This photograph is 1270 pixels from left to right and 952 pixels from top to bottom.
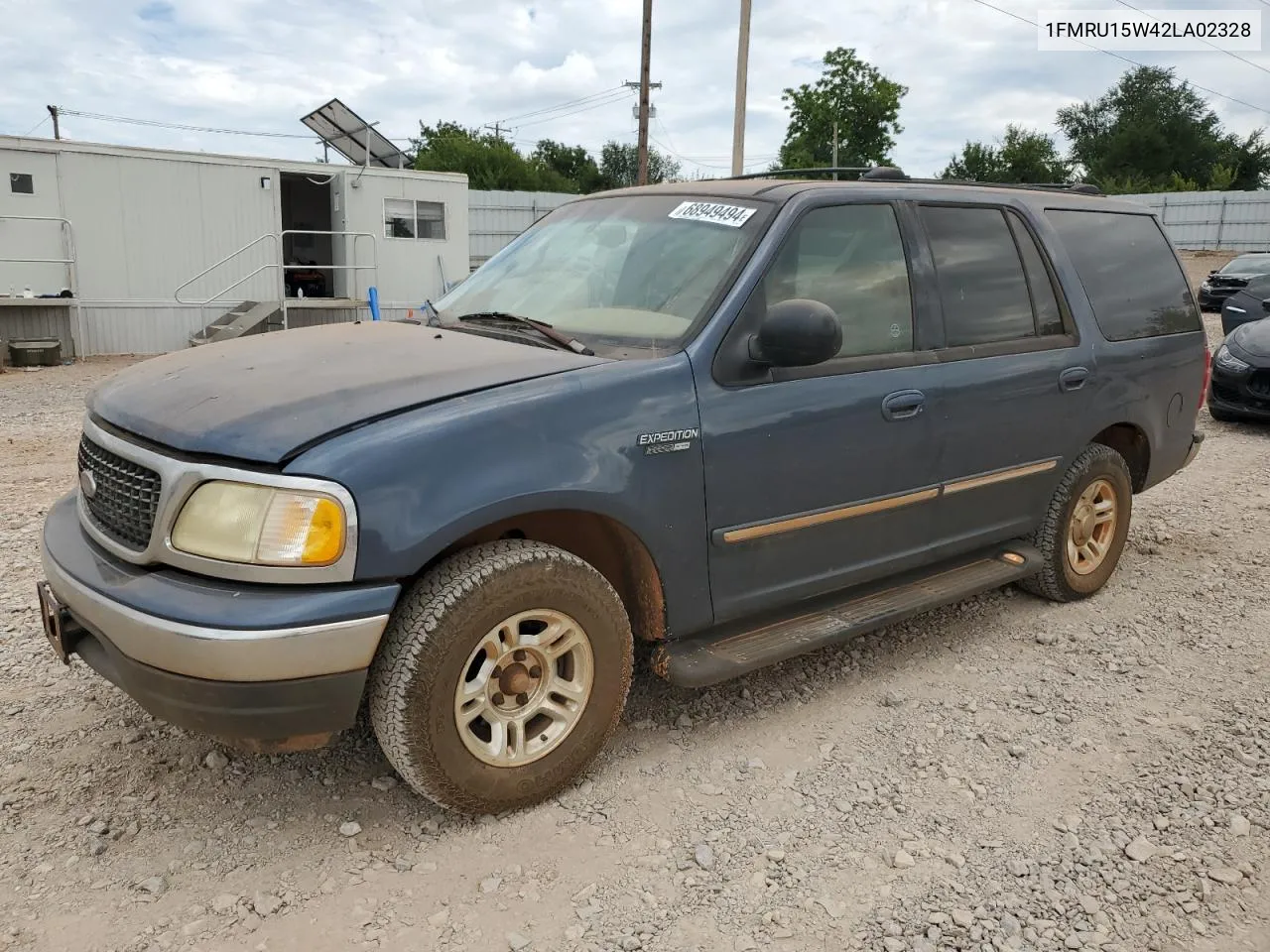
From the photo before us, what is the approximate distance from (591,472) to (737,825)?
1126mm

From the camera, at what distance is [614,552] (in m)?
3.19

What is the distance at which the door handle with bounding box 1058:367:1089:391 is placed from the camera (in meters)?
4.31

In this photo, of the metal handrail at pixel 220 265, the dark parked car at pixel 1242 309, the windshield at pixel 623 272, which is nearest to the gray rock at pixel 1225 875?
the windshield at pixel 623 272

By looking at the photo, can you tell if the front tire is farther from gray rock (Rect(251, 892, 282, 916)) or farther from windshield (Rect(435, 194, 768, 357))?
windshield (Rect(435, 194, 768, 357))

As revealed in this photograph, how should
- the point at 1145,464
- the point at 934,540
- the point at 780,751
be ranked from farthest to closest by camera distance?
the point at 1145,464 → the point at 934,540 → the point at 780,751

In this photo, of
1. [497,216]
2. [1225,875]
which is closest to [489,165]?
[497,216]

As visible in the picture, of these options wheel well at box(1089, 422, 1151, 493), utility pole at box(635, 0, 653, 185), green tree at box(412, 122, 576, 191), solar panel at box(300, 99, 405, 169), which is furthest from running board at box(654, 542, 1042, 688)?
green tree at box(412, 122, 576, 191)

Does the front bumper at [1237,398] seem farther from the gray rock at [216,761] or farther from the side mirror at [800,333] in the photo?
the gray rock at [216,761]

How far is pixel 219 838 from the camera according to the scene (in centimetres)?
276

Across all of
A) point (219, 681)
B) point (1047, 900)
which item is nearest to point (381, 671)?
point (219, 681)

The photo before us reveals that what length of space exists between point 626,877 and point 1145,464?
12.3 ft

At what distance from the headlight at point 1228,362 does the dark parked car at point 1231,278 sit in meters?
11.0

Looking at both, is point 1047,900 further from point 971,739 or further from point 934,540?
point 934,540

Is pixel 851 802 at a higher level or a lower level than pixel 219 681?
lower
